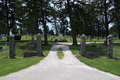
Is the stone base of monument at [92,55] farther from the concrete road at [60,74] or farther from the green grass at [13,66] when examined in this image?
the green grass at [13,66]

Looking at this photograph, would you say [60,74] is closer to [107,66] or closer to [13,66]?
[13,66]

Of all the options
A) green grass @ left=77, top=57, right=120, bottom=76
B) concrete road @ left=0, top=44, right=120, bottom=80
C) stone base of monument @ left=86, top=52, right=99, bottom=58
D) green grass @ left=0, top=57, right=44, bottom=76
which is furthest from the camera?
stone base of monument @ left=86, top=52, right=99, bottom=58

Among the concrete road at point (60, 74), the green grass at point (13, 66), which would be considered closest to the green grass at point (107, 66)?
the concrete road at point (60, 74)

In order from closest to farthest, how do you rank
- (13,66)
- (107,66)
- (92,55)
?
(13,66), (107,66), (92,55)

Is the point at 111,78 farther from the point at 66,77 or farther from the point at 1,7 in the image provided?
the point at 1,7

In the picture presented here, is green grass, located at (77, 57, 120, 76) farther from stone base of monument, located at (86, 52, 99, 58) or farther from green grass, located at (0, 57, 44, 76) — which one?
green grass, located at (0, 57, 44, 76)

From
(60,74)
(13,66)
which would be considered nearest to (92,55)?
(60,74)

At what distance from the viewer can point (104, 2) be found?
22125 mm

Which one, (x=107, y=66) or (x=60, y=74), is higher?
(x=60, y=74)

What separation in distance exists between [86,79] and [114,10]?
20283 millimetres

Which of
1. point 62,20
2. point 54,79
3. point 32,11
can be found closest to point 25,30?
point 32,11

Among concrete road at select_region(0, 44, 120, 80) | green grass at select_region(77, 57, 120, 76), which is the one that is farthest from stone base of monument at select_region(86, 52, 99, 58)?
concrete road at select_region(0, 44, 120, 80)

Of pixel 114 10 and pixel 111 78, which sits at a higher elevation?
pixel 114 10

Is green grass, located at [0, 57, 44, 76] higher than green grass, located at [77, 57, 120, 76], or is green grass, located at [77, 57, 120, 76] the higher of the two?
green grass, located at [0, 57, 44, 76]
